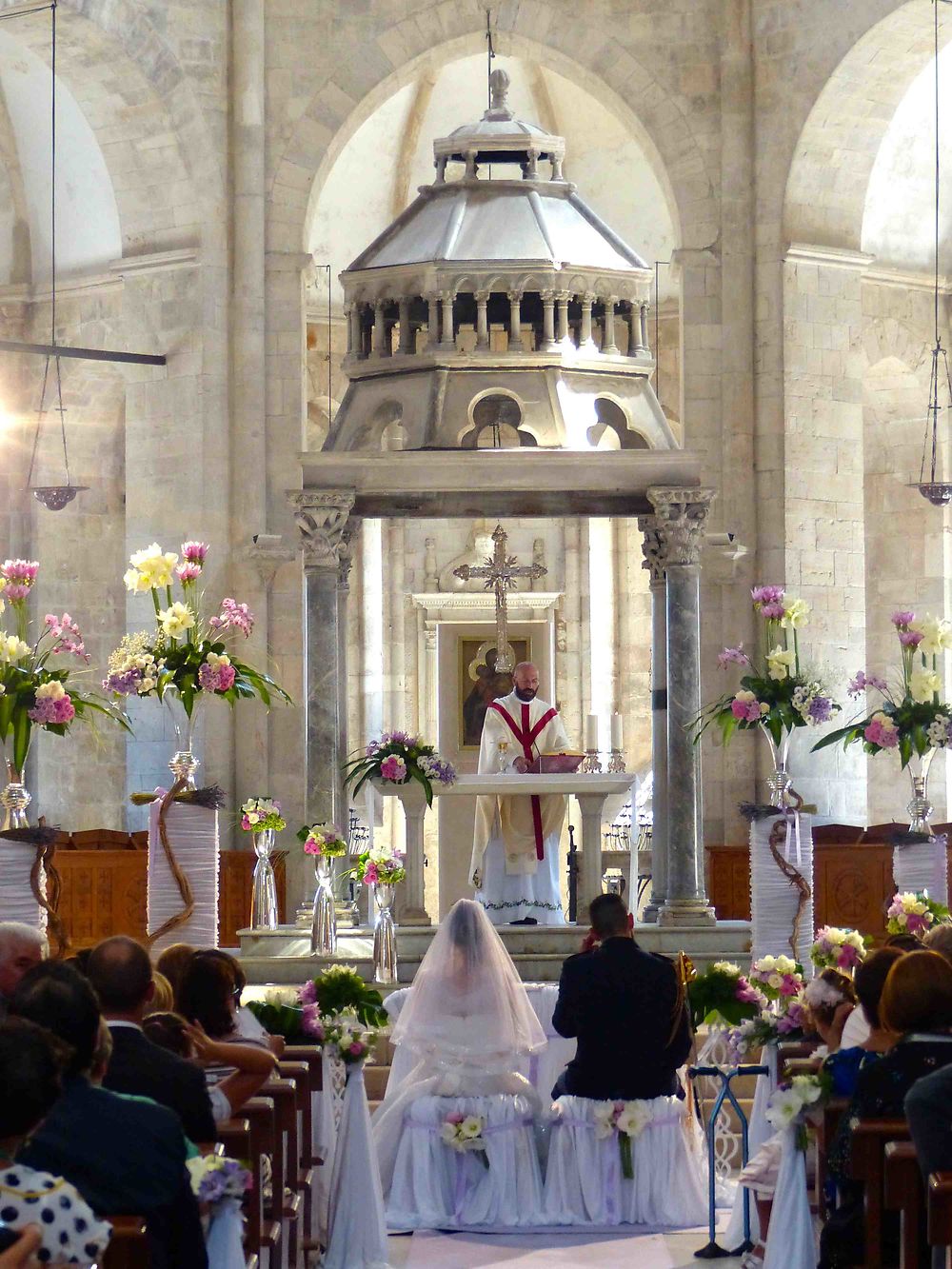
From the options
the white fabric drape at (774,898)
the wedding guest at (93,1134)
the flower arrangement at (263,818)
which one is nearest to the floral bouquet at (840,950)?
the wedding guest at (93,1134)

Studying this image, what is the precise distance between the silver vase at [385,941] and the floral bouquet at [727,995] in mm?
3899

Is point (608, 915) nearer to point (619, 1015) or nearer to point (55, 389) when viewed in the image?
point (619, 1015)

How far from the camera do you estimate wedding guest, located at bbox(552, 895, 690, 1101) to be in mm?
8477

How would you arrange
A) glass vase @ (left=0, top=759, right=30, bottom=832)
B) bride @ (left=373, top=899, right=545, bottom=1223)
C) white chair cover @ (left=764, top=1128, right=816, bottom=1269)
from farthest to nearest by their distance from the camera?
glass vase @ (left=0, top=759, right=30, bottom=832) < bride @ (left=373, top=899, right=545, bottom=1223) < white chair cover @ (left=764, top=1128, right=816, bottom=1269)

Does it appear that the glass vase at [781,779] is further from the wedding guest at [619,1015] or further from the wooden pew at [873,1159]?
the wooden pew at [873,1159]

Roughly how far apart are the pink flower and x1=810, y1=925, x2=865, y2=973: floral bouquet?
4.65 metres

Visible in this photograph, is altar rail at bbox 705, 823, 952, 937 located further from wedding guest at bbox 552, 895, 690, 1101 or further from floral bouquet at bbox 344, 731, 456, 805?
wedding guest at bbox 552, 895, 690, 1101

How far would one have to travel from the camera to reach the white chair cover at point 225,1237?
588 cm

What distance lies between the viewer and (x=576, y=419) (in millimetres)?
13352

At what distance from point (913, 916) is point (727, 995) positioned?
191 cm

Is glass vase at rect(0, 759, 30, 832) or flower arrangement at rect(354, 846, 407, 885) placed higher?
glass vase at rect(0, 759, 30, 832)

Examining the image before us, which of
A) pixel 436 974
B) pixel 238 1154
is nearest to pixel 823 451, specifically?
pixel 436 974

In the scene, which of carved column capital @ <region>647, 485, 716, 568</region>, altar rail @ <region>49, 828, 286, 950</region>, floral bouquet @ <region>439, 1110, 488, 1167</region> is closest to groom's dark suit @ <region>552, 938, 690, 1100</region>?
floral bouquet @ <region>439, 1110, 488, 1167</region>

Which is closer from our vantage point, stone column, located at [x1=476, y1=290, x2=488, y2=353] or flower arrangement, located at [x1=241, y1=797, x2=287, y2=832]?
stone column, located at [x1=476, y1=290, x2=488, y2=353]
